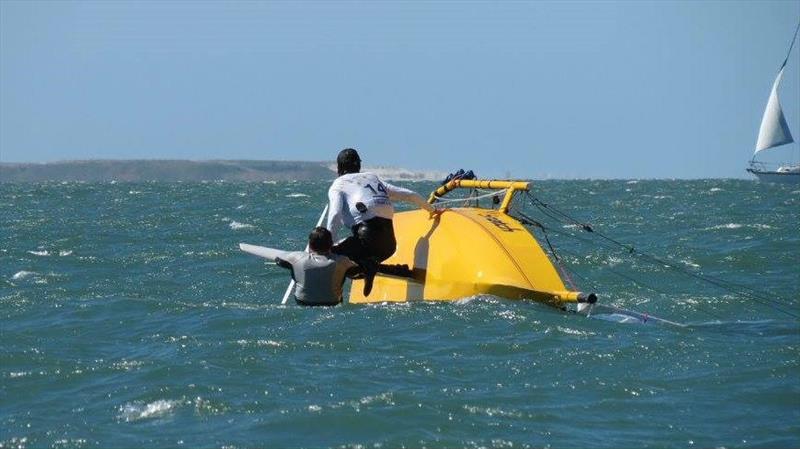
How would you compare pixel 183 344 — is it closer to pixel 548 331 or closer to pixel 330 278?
pixel 330 278

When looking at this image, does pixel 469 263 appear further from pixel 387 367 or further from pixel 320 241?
pixel 387 367

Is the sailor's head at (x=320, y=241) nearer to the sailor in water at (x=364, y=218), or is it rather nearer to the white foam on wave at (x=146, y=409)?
the sailor in water at (x=364, y=218)

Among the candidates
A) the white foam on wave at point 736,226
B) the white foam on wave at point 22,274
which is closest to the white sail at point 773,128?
the white foam on wave at point 736,226

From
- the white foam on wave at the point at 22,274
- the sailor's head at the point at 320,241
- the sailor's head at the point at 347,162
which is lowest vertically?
the white foam on wave at the point at 22,274

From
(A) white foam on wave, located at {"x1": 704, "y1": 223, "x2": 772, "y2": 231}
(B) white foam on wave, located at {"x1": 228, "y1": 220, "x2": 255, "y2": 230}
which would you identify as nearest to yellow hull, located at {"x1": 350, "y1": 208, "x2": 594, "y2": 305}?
(A) white foam on wave, located at {"x1": 704, "y1": 223, "x2": 772, "y2": 231}

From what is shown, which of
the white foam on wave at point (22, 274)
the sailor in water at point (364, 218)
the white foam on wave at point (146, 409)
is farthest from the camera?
the white foam on wave at point (22, 274)

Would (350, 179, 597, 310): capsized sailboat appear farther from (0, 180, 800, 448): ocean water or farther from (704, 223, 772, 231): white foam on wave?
(704, 223, 772, 231): white foam on wave

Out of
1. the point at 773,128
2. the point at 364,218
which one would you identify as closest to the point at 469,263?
the point at 364,218

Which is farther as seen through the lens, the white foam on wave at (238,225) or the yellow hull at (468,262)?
the white foam on wave at (238,225)

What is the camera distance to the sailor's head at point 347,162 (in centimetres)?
1233

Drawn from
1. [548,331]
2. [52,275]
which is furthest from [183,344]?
[52,275]

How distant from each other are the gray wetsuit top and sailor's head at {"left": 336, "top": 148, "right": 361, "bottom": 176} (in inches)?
42.0

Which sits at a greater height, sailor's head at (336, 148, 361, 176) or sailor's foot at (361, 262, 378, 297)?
sailor's head at (336, 148, 361, 176)

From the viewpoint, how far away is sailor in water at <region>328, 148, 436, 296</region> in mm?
11953
